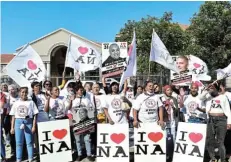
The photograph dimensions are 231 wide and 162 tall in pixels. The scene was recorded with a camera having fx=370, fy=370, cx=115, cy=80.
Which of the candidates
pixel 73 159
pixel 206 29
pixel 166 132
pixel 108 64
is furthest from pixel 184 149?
pixel 206 29

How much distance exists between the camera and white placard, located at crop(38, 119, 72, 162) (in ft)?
24.8

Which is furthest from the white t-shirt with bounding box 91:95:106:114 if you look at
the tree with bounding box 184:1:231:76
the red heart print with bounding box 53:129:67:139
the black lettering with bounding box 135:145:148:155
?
the tree with bounding box 184:1:231:76

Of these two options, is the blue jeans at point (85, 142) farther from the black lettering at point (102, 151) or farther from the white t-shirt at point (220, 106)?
the white t-shirt at point (220, 106)

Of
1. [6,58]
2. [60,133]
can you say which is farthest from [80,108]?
[6,58]

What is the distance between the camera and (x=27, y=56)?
29.2ft

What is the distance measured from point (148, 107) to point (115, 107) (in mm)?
754

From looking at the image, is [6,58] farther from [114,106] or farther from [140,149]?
[140,149]

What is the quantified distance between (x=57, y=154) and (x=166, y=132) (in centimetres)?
234

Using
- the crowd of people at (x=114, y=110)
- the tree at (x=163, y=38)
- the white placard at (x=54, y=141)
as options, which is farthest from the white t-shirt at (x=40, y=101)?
the tree at (x=163, y=38)

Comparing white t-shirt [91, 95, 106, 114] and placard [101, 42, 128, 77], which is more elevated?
placard [101, 42, 128, 77]

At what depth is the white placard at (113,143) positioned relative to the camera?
299 inches

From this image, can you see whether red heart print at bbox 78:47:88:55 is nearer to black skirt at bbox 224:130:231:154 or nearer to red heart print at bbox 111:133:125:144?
red heart print at bbox 111:133:125:144

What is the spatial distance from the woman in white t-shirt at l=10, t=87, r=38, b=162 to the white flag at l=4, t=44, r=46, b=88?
1000 mm

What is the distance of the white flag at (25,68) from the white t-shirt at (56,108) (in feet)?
3.48
